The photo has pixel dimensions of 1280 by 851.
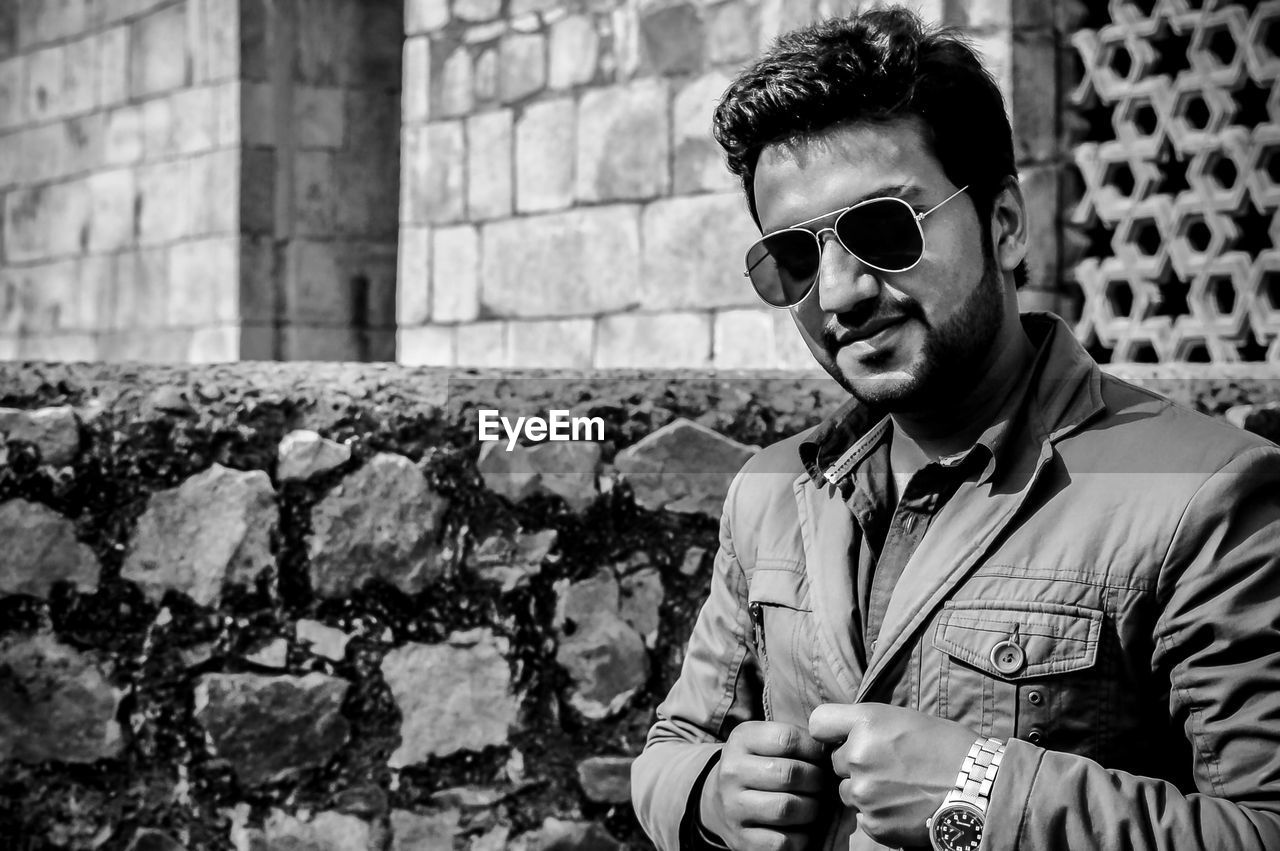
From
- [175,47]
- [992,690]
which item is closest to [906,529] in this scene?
[992,690]

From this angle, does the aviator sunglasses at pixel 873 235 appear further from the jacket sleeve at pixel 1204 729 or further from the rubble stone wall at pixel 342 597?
the rubble stone wall at pixel 342 597

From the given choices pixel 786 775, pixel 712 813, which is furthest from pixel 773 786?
pixel 712 813

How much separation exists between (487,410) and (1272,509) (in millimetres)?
1451

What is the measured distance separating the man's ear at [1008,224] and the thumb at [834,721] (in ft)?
Answer: 1.68

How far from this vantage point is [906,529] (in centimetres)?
162

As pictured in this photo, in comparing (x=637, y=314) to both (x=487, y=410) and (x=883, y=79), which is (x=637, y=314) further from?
(x=883, y=79)

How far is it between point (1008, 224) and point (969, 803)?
2.06 ft

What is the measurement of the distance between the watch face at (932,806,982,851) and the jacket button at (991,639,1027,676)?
129 millimetres

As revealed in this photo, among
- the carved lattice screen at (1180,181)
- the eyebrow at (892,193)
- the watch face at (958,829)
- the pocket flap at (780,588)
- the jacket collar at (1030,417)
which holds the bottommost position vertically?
the watch face at (958,829)

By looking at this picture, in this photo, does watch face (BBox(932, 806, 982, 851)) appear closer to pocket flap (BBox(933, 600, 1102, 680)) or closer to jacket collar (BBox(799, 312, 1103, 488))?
pocket flap (BBox(933, 600, 1102, 680))

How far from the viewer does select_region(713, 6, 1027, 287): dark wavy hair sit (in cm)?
161

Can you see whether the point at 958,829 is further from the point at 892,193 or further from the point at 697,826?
the point at 892,193

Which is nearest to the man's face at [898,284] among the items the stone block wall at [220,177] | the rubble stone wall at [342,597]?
the rubble stone wall at [342,597]

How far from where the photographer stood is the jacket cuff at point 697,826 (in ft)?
5.66
